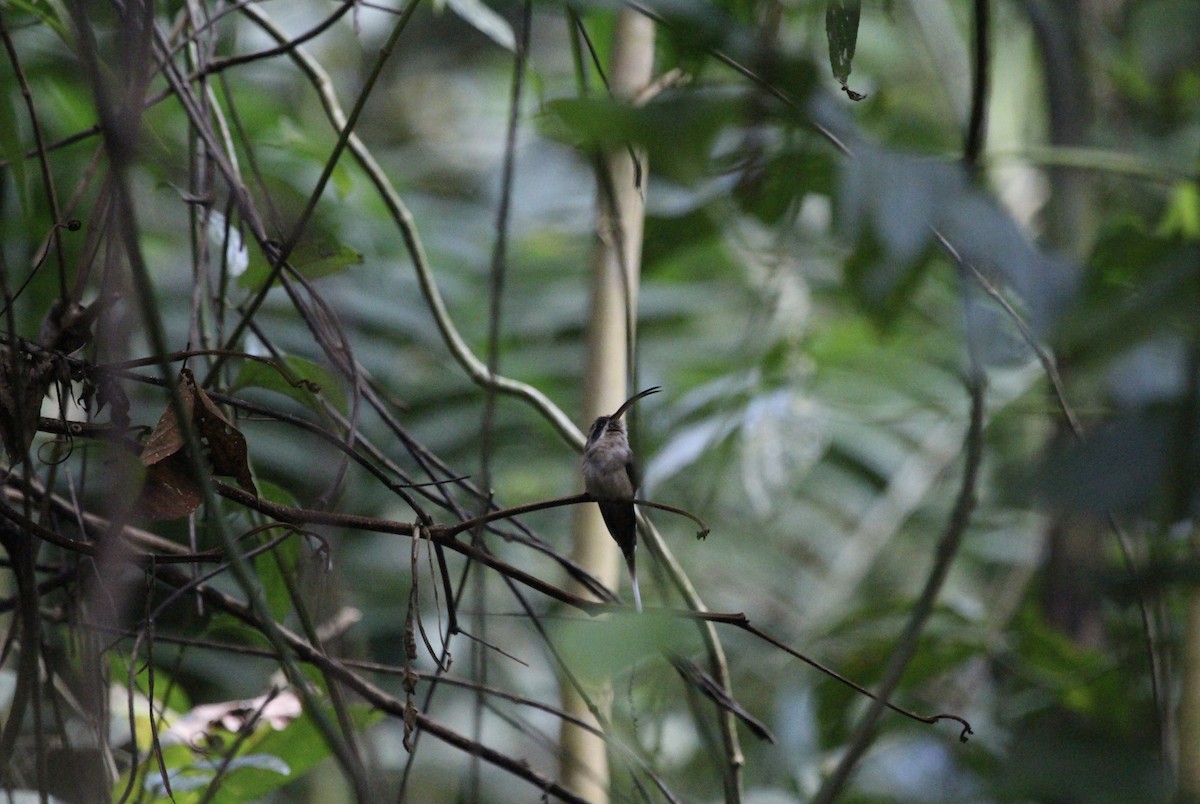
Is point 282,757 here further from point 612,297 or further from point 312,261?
point 612,297

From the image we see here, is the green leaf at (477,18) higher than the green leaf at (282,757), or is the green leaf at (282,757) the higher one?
the green leaf at (477,18)

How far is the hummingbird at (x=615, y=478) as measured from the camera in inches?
55.7

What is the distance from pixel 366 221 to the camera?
408 centimetres

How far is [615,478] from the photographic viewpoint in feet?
4.87

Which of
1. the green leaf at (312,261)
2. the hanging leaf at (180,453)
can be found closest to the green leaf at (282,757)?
the hanging leaf at (180,453)

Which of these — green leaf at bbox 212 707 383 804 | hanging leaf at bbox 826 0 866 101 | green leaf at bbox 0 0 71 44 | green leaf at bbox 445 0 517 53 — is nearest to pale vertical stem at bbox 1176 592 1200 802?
hanging leaf at bbox 826 0 866 101

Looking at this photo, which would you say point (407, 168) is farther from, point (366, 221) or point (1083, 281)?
point (1083, 281)

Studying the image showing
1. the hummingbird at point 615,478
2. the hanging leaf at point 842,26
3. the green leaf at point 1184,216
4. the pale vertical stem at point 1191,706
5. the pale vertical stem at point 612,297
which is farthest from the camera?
the green leaf at point 1184,216

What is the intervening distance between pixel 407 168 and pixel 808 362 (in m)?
3.50

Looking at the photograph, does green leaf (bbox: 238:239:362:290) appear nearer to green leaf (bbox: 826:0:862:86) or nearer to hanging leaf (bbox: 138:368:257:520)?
hanging leaf (bbox: 138:368:257:520)

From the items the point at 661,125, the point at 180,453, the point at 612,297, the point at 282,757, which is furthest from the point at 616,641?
the point at 612,297

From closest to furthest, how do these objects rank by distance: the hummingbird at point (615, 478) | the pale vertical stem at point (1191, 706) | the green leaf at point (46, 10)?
the pale vertical stem at point (1191, 706)
the green leaf at point (46, 10)
the hummingbird at point (615, 478)

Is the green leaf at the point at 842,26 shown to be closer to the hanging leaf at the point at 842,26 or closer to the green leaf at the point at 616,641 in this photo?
the hanging leaf at the point at 842,26

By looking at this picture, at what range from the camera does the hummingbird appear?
1414mm
